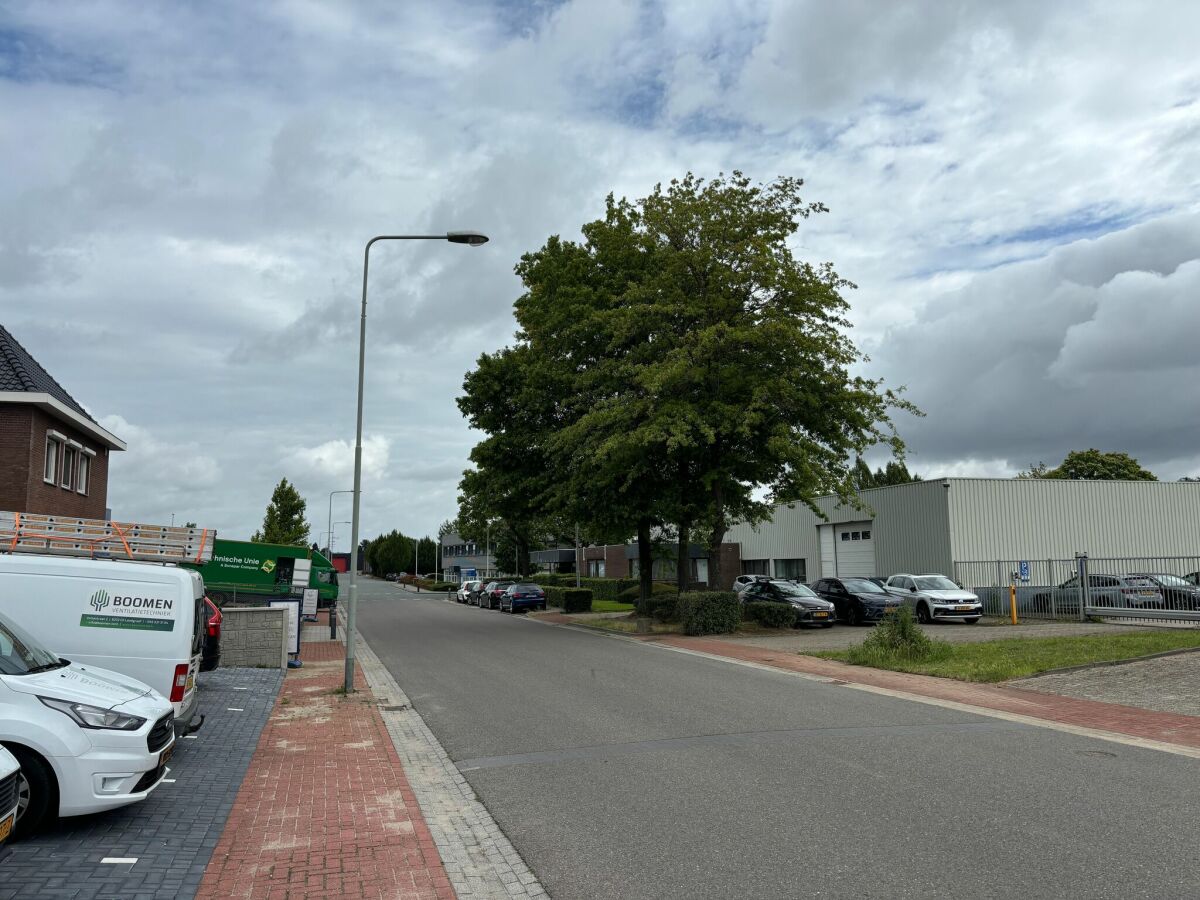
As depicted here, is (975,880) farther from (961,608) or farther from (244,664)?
(961,608)

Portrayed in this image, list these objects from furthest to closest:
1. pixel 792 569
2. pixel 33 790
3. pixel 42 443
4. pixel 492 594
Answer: pixel 792 569
pixel 492 594
pixel 42 443
pixel 33 790

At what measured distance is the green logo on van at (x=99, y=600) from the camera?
8.53m

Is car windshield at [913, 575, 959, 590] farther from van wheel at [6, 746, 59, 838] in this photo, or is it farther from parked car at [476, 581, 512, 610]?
van wheel at [6, 746, 59, 838]

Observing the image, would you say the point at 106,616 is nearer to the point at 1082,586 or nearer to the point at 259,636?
the point at 259,636

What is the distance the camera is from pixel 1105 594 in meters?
25.4

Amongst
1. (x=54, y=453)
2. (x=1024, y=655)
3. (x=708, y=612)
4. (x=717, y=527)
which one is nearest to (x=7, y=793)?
(x=1024, y=655)

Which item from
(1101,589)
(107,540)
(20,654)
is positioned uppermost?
(107,540)

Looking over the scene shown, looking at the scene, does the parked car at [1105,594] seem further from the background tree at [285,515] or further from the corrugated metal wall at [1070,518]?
the background tree at [285,515]

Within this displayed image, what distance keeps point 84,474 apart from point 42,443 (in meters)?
4.63

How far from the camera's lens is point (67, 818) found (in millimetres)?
6434

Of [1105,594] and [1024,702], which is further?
[1105,594]

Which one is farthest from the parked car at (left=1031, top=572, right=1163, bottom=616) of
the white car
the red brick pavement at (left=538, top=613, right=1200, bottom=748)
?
the white car

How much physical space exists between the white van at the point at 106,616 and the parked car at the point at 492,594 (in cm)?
3684

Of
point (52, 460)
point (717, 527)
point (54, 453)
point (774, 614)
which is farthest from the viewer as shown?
point (717, 527)
